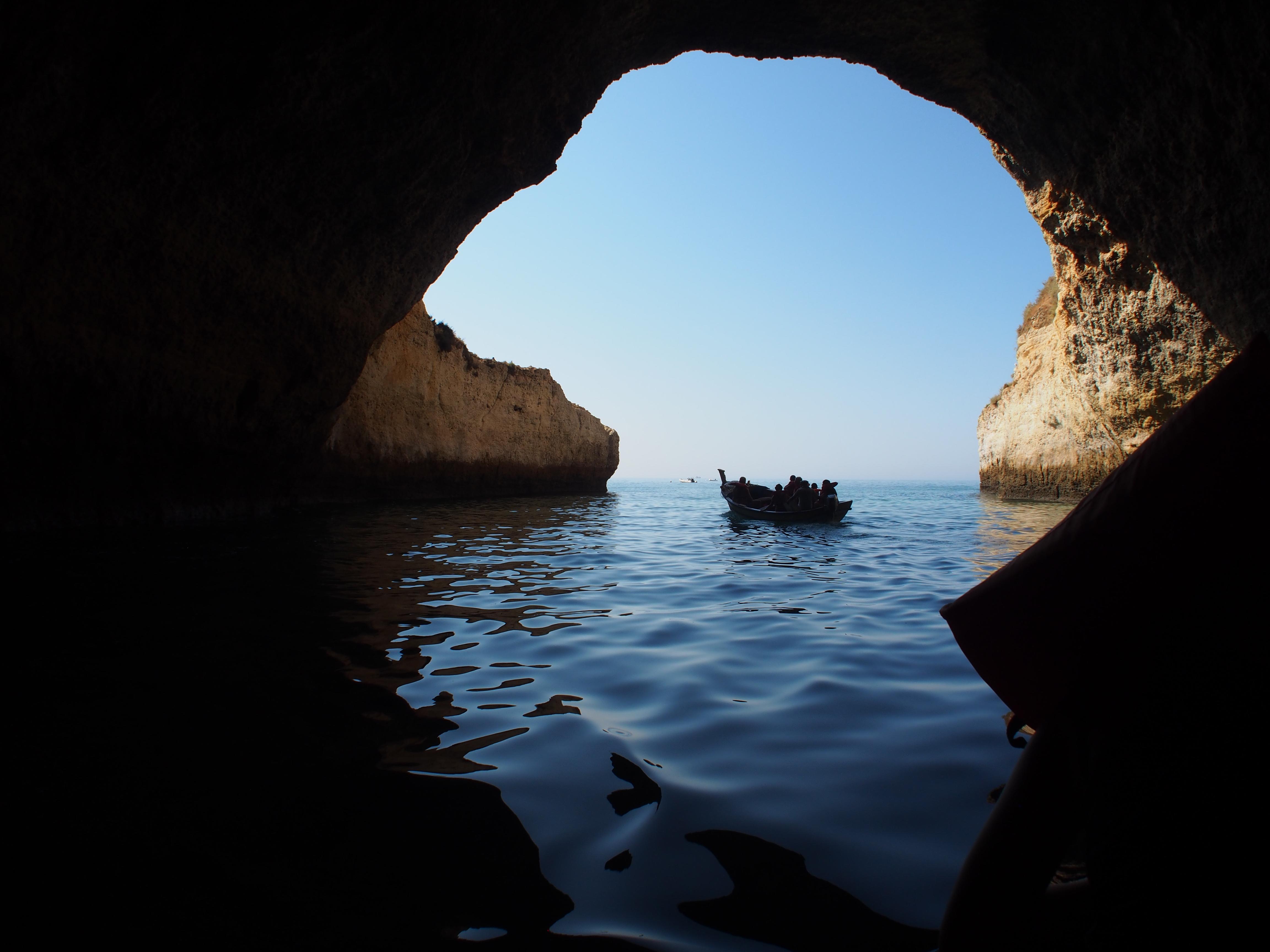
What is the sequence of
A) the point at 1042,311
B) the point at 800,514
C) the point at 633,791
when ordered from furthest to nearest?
1. the point at 1042,311
2. the point at 800,514
3. the point at 633,791

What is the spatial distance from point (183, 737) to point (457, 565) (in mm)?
4507

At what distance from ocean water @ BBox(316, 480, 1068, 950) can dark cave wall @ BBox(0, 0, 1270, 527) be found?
376 cm

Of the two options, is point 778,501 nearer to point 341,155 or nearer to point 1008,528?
point 1008,528

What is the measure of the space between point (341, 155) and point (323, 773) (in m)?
7.69

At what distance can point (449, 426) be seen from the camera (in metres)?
20.2

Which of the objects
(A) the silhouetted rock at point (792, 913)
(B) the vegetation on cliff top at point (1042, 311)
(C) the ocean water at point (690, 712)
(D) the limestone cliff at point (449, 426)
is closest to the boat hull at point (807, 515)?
(C) the ocean water at point (690, 712)

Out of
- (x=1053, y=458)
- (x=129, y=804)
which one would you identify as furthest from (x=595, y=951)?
(x=1053, y=458)

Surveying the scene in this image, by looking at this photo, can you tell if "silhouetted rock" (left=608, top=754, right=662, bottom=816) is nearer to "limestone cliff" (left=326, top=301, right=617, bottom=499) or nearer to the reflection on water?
the reflection on water

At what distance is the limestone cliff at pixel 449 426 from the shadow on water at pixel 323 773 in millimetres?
9859

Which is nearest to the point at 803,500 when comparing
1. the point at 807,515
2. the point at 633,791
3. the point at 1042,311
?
the point at 807,515

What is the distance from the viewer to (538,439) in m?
25.3

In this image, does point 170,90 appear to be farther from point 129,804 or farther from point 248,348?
point 129,804

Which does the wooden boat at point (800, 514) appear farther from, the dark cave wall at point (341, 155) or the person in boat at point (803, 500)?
the dark cave wall at point (341, 155)

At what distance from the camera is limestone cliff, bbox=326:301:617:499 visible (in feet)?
54.8
